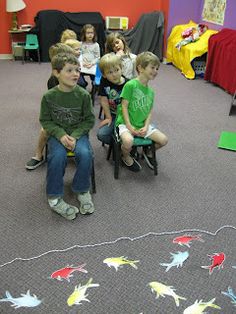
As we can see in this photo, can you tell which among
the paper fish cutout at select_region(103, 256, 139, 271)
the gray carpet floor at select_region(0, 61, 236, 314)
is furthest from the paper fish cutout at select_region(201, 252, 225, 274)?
the paper fish cutout at select_region(103, 256, 139, 271)

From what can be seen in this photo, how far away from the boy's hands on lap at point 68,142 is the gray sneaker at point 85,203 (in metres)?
0.29

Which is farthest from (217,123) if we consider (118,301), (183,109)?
(118,301)

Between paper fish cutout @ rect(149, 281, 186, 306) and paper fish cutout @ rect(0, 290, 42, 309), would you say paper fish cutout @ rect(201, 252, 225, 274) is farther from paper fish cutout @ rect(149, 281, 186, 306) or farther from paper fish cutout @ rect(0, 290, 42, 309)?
paper fish cutout @ rect(0, 290, 42, 309)

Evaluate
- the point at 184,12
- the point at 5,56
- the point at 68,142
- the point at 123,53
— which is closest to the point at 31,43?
the point at 5,56

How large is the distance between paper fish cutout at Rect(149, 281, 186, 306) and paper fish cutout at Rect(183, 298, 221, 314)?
0.17ft

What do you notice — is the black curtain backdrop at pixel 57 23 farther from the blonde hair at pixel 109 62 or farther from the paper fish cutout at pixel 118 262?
the paper fish cutout at pixel 118 262

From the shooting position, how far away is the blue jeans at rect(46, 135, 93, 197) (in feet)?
5.96

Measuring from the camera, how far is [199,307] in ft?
4.46

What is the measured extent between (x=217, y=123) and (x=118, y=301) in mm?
2343

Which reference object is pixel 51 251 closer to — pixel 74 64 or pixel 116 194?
pixel 116 194

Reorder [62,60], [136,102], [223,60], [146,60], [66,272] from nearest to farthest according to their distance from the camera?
1. [66,272]
2. [62,60]
3. [146,60]
4. [136,102]
5. [223,60]

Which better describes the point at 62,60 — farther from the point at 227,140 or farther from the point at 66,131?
the point at 227,140

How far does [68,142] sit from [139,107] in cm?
62

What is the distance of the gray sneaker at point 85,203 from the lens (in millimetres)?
1895
